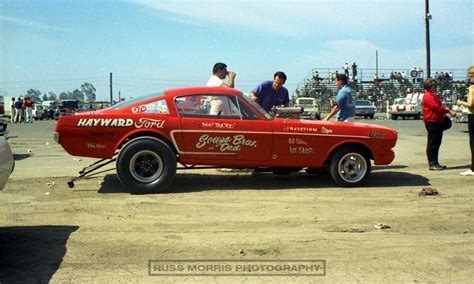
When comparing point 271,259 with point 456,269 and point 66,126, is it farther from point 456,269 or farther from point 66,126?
point 66,126

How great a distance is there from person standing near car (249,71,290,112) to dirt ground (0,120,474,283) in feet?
4.51

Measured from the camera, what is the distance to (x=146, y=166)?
6.97 metres

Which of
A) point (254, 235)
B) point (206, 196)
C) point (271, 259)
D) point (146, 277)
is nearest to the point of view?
point (146, 277)

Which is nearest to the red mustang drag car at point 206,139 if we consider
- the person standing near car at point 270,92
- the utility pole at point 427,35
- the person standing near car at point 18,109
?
the person standing near car at point 270,92

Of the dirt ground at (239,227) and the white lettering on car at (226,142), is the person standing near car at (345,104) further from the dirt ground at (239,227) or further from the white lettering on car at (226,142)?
the white lettering on car at (226,142)

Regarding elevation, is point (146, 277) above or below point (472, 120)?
below

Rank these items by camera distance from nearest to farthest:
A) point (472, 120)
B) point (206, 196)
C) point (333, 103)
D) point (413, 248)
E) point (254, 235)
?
point (413, 248), point (254, 235), point (206, 196), point (472, 120), point (333, 103)

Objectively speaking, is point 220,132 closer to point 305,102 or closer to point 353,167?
point 353,167

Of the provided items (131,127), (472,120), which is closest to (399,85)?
(472,120)

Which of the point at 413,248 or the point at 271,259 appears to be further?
the point at 413,248

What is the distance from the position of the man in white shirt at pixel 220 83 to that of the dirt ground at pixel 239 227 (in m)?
1.12

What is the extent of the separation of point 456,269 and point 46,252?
3405mm

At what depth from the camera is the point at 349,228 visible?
207 inches

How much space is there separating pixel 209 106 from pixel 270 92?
1.97 meters
